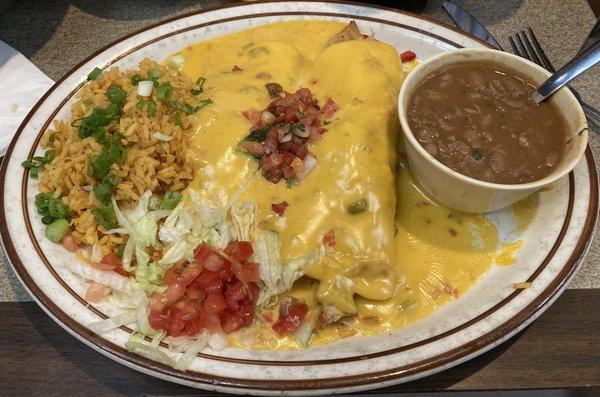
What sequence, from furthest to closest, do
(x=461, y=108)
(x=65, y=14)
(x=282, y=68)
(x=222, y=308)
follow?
(x=65, y=14) < (x=282, y=68) < (x=461, y=108) < (x=222, y=308)

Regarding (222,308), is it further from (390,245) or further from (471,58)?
(471,58)

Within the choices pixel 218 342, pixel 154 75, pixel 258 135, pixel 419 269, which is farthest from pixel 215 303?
pixel 154 75

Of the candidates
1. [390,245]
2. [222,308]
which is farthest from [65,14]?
[390,245]

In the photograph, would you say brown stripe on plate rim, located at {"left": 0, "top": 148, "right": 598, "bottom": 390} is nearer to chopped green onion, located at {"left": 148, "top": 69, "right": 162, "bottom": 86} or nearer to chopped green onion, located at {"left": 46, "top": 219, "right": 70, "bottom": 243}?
chopped green onion, located at {"left": 46, "top": 219, "right": 70, "bottom": 243}

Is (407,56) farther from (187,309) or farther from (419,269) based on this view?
(187,309)

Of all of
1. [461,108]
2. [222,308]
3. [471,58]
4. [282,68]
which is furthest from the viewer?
[282,68]

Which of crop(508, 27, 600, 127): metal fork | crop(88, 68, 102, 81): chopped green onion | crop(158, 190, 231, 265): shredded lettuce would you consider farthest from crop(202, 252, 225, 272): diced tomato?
crop(508, 27, 600, 127): metal fork

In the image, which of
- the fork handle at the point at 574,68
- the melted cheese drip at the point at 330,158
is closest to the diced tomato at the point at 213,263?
the melted cheese drip at the point at 330,158
